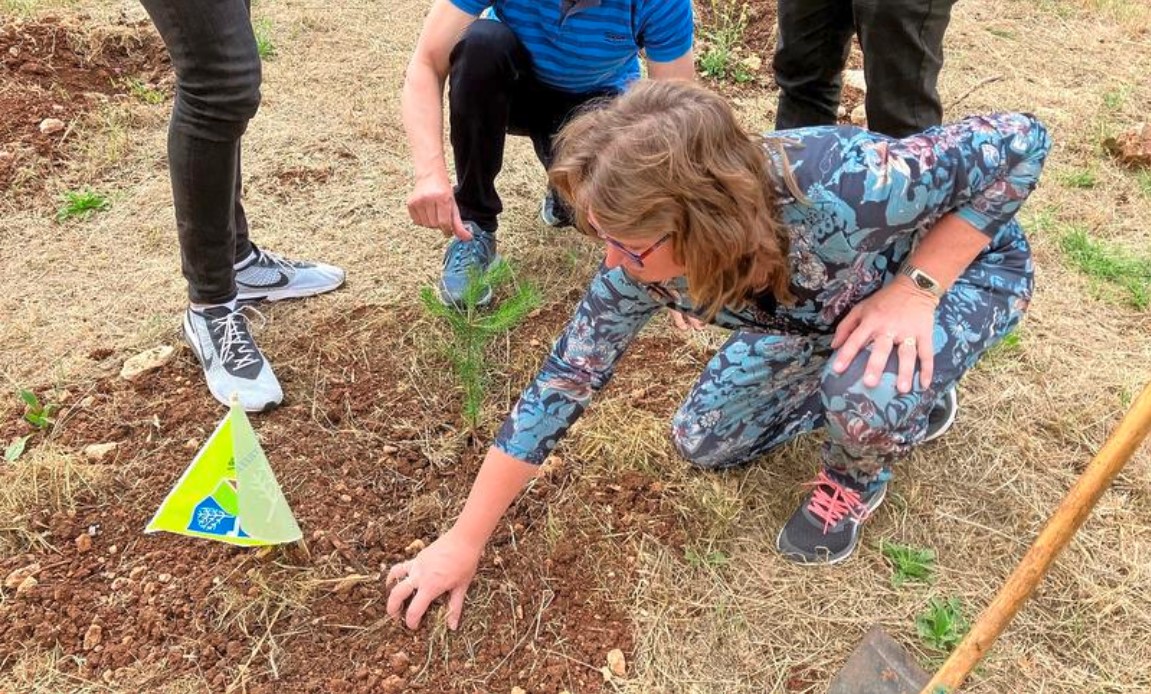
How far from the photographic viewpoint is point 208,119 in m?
1.95

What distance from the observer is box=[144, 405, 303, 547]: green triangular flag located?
1.59 meters

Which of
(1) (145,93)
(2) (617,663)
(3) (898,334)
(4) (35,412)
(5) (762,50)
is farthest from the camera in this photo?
(5) (762,50)

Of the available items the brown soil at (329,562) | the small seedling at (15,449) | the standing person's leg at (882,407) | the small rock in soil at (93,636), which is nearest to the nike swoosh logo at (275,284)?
the brown soil at (329,562)

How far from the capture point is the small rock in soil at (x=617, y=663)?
171 centimetres

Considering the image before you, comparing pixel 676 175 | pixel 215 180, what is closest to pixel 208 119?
pixel 215 180

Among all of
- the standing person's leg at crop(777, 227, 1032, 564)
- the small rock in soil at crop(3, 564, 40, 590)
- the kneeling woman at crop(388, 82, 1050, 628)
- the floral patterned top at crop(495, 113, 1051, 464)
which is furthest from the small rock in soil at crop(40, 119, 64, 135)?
the standing person's leg at crop(777, 227, 1032, 564)

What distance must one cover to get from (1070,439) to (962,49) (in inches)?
107

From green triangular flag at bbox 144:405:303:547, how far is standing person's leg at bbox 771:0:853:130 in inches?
77.7

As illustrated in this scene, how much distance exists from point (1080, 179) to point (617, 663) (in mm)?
2762

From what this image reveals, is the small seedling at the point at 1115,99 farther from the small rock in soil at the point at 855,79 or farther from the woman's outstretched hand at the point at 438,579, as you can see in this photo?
the woman's outstretched hand at the point at 438,579

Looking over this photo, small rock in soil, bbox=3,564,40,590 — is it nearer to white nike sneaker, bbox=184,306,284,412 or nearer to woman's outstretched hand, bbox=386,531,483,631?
white nike sneaker, bbox=184,306,284,412

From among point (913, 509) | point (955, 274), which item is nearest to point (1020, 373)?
point (913, 509)

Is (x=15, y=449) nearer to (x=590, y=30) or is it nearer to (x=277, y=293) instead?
(x=277, y=293)

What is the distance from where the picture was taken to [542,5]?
2.31 meters
